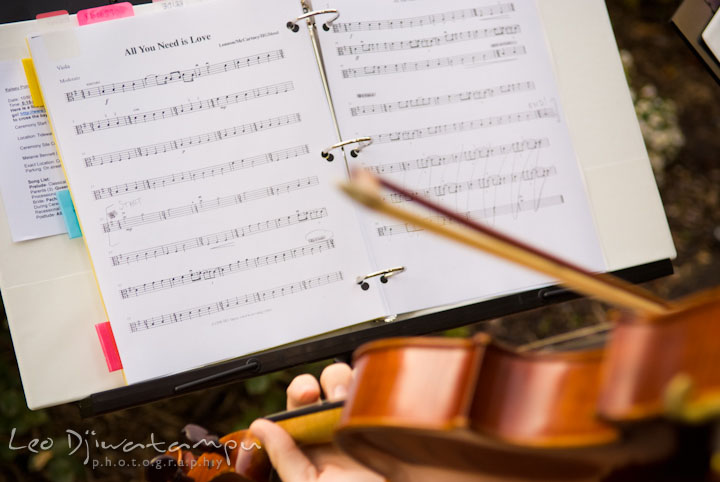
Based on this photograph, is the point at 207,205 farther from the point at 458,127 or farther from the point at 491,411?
the point at 491,411

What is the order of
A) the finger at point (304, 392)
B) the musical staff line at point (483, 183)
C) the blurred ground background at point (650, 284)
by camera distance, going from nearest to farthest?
the finger at point (304, 392)
the musical staff line at point (483, 183)
the blurred ground background at point (650, 284)

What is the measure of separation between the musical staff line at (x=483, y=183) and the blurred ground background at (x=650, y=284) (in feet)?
2.67

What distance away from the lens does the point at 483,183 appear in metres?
1.44

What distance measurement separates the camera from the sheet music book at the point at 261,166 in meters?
1.36

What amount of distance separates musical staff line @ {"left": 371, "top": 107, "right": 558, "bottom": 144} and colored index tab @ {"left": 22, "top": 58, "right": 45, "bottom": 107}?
0.70m

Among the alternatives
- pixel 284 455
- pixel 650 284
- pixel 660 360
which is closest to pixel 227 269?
pixel 284 455

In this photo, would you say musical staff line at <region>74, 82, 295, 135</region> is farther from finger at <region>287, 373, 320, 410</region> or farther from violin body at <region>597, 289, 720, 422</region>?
violin body at <region>597, 289, 720, 422</region>

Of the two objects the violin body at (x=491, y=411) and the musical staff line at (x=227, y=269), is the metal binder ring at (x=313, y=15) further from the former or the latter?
the violin body at (x=491, y=411)

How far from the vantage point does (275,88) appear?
4.52 feet

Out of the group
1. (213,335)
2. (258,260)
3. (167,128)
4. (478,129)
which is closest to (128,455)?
(213,335)

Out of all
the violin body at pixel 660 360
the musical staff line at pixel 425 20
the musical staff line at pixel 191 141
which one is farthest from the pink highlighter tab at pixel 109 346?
the violin body at pixel 660 360

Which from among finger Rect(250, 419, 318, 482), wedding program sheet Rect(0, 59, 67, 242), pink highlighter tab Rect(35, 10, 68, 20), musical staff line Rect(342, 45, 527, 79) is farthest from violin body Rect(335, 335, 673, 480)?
pink highlighter tab Rect(35, 10, 68, 20)

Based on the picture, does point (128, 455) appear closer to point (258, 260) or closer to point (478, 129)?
point (258, 260)

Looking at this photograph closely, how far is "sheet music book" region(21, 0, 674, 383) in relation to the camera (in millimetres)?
1363
